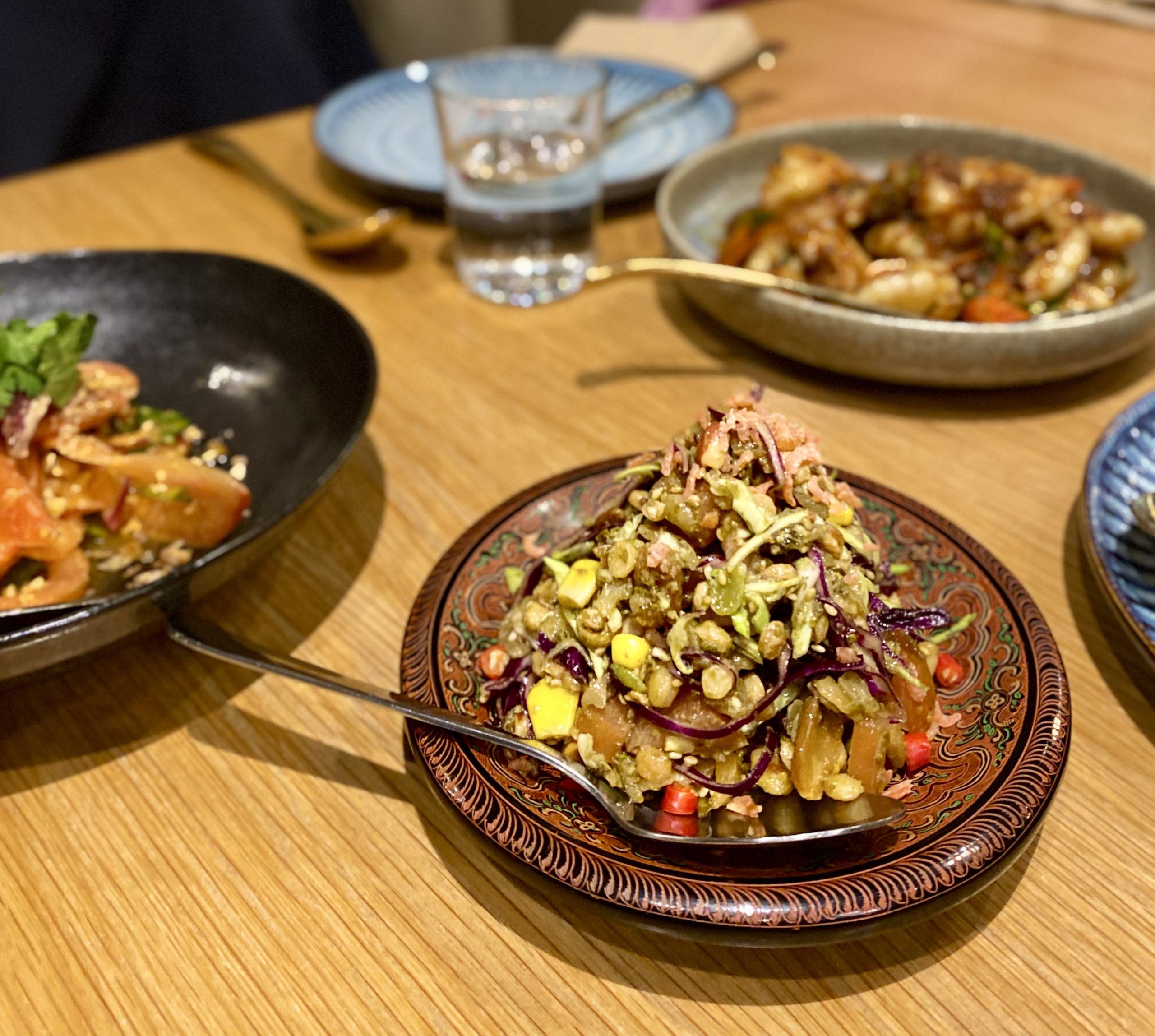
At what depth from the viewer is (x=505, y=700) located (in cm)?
102

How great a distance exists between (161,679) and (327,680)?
34 centimetres

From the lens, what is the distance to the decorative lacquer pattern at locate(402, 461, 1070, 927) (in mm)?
781

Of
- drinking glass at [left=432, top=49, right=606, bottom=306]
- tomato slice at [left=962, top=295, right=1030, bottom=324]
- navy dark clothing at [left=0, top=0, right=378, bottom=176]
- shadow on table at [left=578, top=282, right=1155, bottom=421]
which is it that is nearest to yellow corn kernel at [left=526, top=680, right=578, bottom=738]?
shadow on table at [left=578, top=282, right=1155, bottom=421]

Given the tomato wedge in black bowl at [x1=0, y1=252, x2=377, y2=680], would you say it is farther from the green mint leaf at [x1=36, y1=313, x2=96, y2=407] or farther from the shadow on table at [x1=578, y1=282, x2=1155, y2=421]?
the shadow on table at [x1=578, y1=282, x2=1155, y2=421]

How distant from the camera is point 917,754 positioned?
95cm

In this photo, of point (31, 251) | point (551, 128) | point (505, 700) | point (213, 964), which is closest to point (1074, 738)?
point (505, 700)

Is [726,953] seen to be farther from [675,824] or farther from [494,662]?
[494,662]

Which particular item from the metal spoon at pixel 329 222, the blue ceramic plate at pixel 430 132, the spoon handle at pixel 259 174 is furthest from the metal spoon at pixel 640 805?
the blue ceramic plate at pixel 430 132

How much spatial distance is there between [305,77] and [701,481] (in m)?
3.39

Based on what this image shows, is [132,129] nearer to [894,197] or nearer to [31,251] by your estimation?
[31,251]

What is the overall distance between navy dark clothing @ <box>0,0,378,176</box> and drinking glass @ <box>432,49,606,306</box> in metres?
1.90

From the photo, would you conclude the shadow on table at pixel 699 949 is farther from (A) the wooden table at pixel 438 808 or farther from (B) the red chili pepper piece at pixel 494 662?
(B) the red chili pepper piece at pixel 494 662

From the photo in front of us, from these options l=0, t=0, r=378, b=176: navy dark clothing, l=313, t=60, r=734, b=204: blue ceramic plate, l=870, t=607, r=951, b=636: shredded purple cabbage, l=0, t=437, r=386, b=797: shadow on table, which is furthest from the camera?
l=0, t=0, r=378, b=176: navy dark clothing

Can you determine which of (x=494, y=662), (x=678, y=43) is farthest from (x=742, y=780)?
(x=678, y=43)
